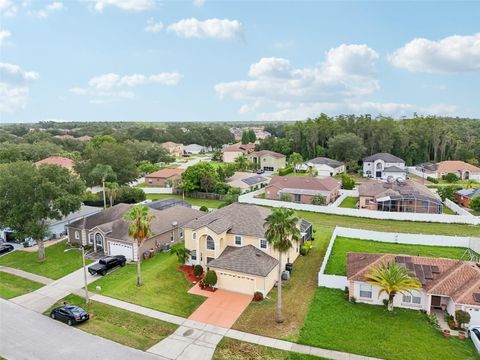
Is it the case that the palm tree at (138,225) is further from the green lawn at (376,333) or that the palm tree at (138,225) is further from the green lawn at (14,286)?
the green lawn at (376,333)

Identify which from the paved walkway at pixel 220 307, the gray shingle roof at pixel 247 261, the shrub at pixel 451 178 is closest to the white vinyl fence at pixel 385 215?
the gray shingle roof at pixel 247 261

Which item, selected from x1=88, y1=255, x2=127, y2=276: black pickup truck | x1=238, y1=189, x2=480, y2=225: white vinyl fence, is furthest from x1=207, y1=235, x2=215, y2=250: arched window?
x1=238, y1=189, x2=480, y2=225: white vinyl fence

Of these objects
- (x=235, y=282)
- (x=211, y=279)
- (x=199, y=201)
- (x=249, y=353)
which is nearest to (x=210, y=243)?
(x=211, y=279)

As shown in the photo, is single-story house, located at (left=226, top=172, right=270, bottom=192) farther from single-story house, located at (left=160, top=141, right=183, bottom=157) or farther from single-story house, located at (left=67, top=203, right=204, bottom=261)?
single-story house, located at (left=160, top=141, right=183, bottom=157)

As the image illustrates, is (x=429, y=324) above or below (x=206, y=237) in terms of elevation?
below

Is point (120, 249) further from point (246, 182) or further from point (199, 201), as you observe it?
point (246, 182)

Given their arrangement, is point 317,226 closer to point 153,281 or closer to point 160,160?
point 153,281

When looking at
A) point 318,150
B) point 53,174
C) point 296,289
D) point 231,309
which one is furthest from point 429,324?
point 318,150
